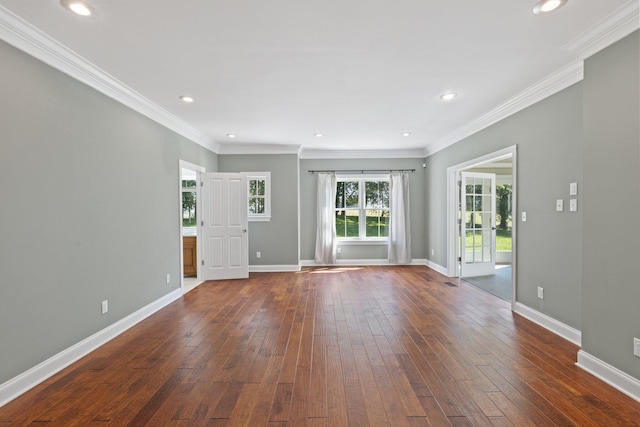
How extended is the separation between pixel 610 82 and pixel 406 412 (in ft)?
8.89

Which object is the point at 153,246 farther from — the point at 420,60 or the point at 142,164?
the point at 420,60

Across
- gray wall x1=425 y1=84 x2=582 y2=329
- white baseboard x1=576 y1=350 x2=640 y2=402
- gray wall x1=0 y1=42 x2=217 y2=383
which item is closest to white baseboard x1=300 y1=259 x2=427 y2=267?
gray wall x1=425 y1=84 x2=582 y2=329

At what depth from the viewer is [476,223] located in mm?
5727

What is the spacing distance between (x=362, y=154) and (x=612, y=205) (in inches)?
199

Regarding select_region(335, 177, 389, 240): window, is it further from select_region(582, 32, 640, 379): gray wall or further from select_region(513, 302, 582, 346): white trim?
select_region(582, 32, 640, 379): gray wall

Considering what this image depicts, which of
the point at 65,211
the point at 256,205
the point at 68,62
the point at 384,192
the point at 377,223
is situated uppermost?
the point at 68,62

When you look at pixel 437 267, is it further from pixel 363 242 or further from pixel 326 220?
pixel 326 220

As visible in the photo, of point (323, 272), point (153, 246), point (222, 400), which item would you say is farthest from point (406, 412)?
point (323, 272)

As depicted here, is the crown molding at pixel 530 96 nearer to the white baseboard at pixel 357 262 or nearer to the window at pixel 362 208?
the window at pixel 362 208

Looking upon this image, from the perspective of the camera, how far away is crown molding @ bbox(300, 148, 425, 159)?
6.95 meters

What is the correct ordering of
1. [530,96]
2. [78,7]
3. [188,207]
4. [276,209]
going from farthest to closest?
[188,207]
[276,209]
[530,96]
[78,7]

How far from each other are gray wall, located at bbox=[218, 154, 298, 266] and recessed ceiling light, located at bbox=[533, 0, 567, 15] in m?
4.85

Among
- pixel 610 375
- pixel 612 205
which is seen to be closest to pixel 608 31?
pixel 612 205

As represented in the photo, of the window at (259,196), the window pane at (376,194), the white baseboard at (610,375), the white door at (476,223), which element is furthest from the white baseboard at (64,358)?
the white door at (476,223)
